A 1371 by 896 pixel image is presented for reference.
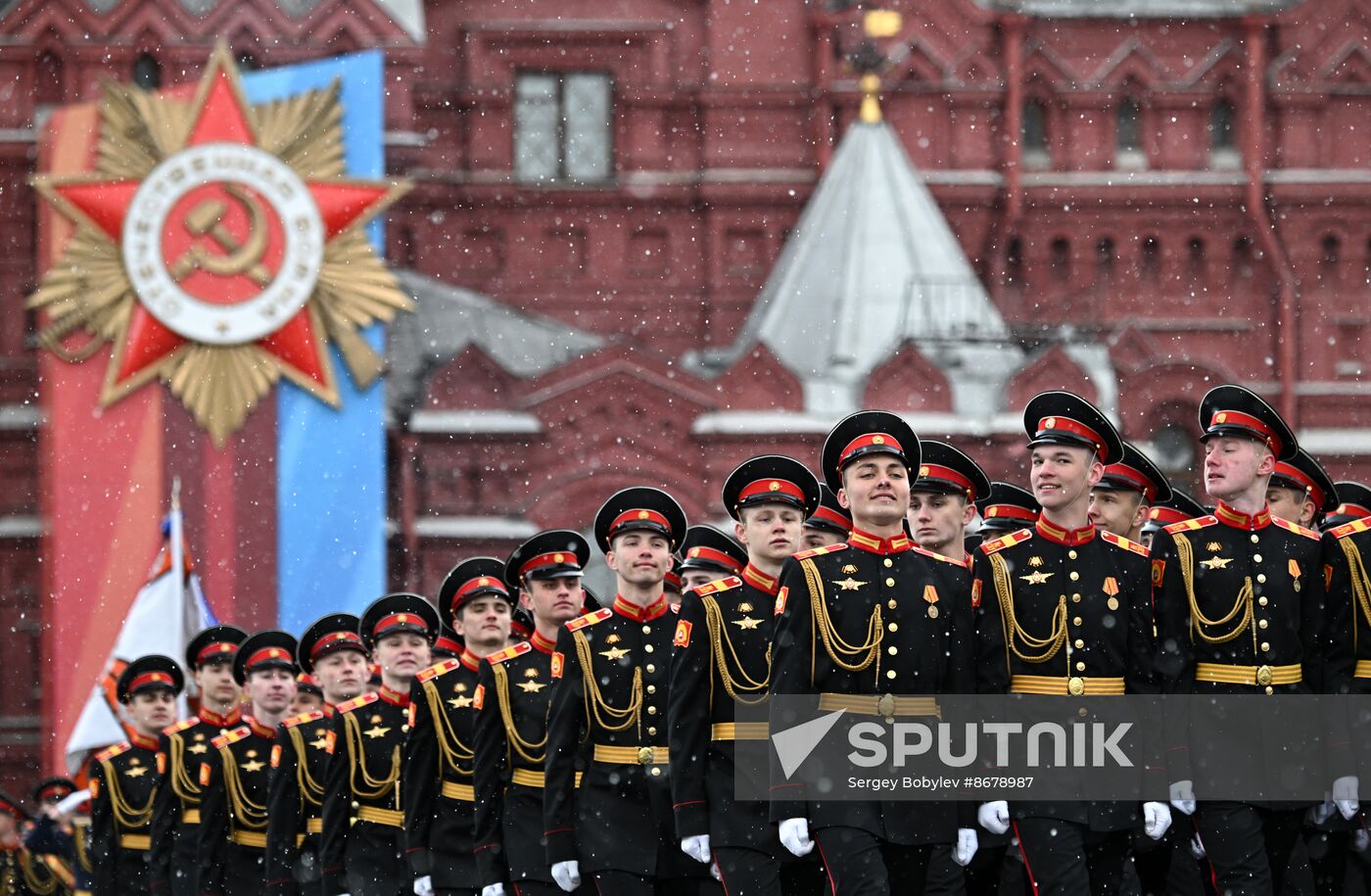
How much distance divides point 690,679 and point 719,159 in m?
19.5

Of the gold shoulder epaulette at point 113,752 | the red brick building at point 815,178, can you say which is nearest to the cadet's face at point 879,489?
the gold shoulder epaulette at point 113,752

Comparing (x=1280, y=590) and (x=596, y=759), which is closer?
(x=1280, y=590)

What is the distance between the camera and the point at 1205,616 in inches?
313

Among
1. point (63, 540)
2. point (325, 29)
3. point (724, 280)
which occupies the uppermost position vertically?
point (325, 29)

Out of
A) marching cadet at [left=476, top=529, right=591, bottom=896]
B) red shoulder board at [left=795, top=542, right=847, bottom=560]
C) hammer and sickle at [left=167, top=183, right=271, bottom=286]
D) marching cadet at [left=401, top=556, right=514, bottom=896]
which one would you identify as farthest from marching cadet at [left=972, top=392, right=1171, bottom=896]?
hammer and sickle at [left=167, top=183, right=271, bottom=286]

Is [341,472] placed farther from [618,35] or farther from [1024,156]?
[1024,156]

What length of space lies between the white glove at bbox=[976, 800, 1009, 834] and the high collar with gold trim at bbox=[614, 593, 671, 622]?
5.36ft

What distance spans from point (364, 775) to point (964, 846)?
3.73 meters

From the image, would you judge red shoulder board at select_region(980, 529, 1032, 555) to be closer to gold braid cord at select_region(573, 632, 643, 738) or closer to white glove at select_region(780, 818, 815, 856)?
white glove at select_region(780, 818, 815, 856)

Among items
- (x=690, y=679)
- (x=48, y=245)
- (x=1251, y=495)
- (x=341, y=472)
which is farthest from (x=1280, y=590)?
(x=48, y=245)

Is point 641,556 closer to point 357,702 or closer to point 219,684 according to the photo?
point 357,702

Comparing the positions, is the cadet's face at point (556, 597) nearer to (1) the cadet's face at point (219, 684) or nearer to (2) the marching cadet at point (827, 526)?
(2) the marching cadet at point (827, 526)

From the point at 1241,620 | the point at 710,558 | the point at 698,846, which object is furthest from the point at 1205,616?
the point at 710,558

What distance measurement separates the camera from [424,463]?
83.5 ft
